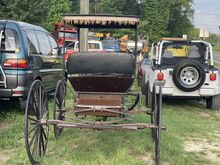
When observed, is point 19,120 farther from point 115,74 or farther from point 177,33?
point 177,33

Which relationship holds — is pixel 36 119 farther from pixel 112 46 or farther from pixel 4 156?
pixel 112 46

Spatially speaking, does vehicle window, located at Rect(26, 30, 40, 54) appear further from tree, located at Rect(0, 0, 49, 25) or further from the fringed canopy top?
tree, located at Rect(0, 0, 49, 25)

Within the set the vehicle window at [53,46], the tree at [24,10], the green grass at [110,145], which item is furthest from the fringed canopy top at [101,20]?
the tree at [24,10]

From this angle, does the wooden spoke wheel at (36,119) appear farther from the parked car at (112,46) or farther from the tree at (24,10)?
the tree at (24,10)

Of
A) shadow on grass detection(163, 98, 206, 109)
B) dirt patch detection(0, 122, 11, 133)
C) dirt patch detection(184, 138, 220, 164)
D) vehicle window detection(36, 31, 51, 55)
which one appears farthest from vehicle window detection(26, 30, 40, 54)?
shadow on grass detection(163, 98, 206, 109)

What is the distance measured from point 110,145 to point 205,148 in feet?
5.15

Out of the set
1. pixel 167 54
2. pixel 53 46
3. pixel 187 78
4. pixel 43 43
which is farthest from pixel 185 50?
pixel 43 43

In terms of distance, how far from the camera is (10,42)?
28.1 ft

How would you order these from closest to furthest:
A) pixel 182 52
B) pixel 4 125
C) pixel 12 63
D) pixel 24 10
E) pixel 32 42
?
1. pixel 4 125
2. pixel 12 63
3. pixel 32 42
4. pixel 182 52
5. pixel 24 10

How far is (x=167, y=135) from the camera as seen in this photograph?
7344mm

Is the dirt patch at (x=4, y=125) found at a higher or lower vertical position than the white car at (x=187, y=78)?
lower

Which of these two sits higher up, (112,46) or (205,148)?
(112,46)

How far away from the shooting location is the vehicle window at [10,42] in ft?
27.9

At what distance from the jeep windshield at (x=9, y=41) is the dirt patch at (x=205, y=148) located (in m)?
3.88
